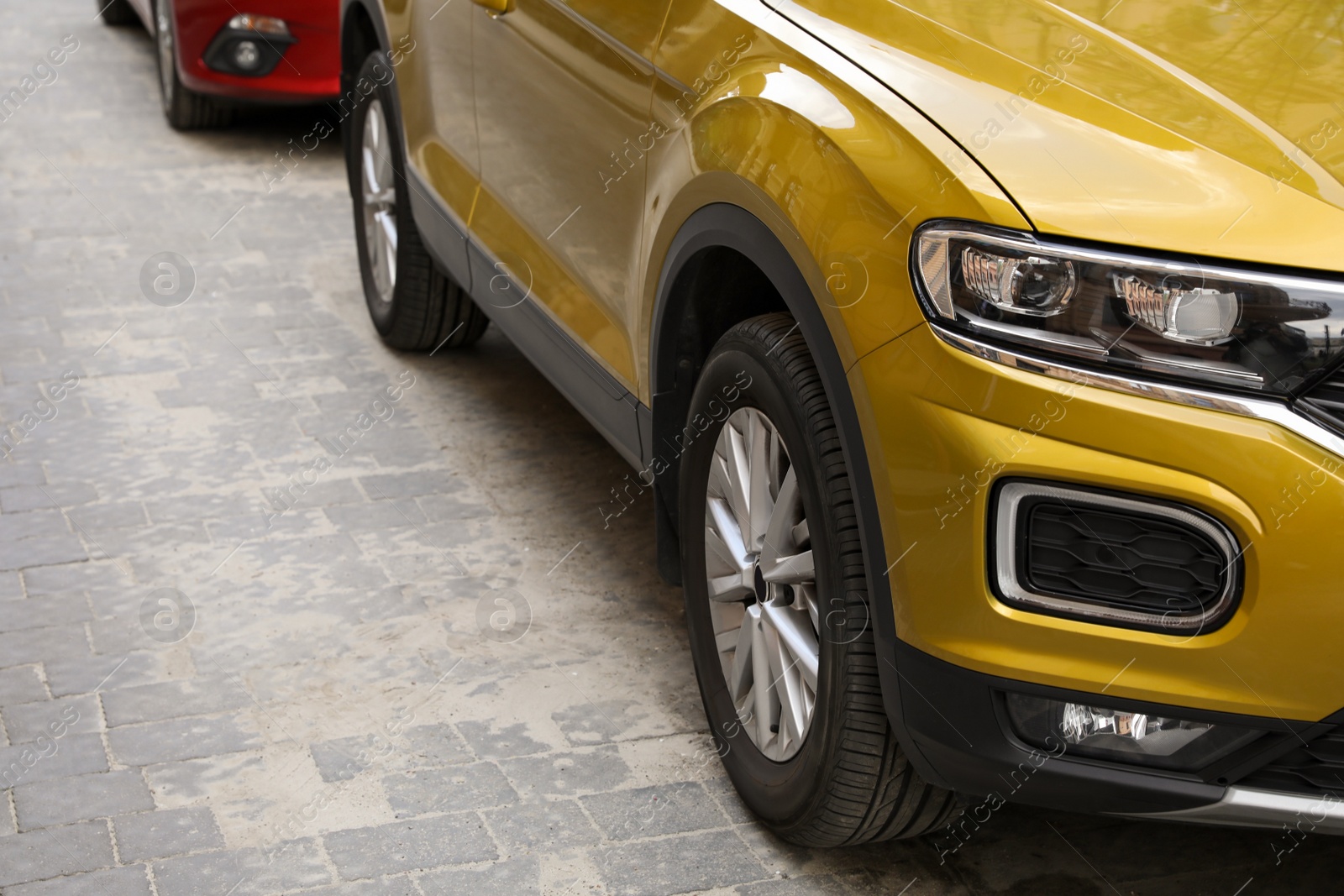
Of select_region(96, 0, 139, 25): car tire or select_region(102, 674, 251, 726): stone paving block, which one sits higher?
select_region(102, 674, 251, 726): stone paving block

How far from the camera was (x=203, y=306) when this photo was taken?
Result: 18.0 feet

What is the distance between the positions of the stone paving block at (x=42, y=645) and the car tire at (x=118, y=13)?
786 centimetres

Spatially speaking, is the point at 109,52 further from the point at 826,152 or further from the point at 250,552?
the point at 826,152

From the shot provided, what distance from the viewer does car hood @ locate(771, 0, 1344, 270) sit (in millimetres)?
1860

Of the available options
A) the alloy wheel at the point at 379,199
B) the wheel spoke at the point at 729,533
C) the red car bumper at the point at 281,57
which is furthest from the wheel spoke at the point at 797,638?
the red car bumper at the point at 281,57

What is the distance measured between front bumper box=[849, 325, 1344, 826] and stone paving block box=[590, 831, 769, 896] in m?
0.63

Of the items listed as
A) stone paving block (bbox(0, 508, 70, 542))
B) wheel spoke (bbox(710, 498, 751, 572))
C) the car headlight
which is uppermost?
the car headlight

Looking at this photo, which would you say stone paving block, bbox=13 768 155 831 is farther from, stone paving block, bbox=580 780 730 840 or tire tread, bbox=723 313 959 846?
tire tread, bbox=723 313 959 846

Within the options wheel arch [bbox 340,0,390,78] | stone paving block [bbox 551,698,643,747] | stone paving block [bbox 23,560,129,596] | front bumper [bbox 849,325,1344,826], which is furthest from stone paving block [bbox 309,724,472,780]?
wheel arch [bbox 340,0,390,78]

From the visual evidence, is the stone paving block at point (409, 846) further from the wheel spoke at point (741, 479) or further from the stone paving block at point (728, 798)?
the wheel spoke at point (741, 479)

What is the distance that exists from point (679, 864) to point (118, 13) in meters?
9.25

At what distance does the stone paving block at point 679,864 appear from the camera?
8.46 ft

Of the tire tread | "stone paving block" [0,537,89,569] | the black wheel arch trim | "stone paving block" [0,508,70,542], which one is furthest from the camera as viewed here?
"stone paving block" [0,508,70,542]

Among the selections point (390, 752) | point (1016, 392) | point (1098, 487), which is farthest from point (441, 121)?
point (1098, 487)
